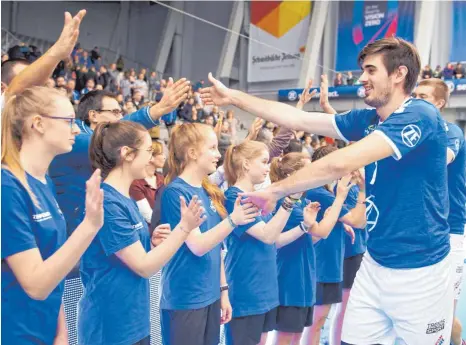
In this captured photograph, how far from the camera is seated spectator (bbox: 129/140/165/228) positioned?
4.56 meters

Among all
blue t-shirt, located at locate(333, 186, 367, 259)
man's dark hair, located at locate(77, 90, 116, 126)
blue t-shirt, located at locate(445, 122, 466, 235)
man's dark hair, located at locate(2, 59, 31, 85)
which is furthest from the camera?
blue t-shirt, located at locate(333, 186, 367, 259)

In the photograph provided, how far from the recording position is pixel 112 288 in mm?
2646

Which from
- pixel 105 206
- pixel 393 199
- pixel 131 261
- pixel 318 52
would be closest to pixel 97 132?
pixel 105 206

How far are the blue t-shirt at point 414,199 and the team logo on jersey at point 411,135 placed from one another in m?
0.02

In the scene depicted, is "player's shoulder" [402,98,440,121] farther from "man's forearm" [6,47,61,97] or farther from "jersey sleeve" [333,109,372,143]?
"man's forearm" [6,47,61,97]

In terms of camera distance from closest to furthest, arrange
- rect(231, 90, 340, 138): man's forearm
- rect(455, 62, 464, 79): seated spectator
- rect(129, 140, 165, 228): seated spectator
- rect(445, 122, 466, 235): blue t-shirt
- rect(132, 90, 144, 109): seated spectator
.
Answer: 1. rect(231, 90, 340, 138): man's forearm
2. rect(445, 122, 466, 235): blue t-shirt
3. rect(129, 140, 165, 228): seated spectator
4. rect(132, 90, 144, 109): seated spectator
5. rect(455, 62, 464, 79): seated spectator

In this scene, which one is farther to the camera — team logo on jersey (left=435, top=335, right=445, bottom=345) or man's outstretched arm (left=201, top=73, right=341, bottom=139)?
man's outstretched arm (left=201, top=73, right=341, bottom=139)

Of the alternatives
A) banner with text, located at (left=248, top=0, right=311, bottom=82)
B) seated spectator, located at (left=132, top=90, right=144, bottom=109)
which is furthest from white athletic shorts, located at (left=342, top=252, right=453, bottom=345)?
banner with text, located at (left=248, top=0, right=311, bottom=82)

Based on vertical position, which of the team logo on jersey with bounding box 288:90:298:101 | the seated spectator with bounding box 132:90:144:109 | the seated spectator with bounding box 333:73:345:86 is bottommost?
the seated spectator with bounding box 132:90:144:109

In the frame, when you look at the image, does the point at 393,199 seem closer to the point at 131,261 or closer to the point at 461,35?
the point at 131,261

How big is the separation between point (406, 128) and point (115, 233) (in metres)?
1.34

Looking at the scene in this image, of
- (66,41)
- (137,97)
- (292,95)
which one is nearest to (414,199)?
(66,41)

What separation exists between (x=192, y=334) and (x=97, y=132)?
3.89ft

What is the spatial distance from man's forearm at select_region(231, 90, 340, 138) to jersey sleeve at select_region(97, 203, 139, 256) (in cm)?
96
